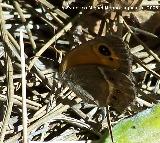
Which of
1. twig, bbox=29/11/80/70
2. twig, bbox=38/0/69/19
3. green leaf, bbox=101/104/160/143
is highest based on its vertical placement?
twig, bbox=38/0/69/19

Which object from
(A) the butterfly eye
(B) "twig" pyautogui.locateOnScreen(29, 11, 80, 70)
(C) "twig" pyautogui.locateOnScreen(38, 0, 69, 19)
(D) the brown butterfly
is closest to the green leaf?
(D) the brown butterfly

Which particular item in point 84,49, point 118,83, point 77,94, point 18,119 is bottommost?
point 18,119

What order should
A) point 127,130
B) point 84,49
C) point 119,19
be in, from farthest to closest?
point 119,19 → point 127,130 → point 84,49

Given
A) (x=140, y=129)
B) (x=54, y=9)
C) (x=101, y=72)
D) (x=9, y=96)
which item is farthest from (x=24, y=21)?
(x=140, y=129)

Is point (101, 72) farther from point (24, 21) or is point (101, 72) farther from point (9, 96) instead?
point (24, 21)

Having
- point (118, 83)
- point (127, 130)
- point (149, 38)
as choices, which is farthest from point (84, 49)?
point (149, 38)

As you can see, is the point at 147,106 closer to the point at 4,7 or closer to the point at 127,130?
the point at 127,130

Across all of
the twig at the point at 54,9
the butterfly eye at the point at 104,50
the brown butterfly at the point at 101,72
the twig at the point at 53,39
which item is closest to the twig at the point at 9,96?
the twig at the point at 53,39

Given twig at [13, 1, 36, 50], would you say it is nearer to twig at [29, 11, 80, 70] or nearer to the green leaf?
twig at [29, 11, 80, 70]
